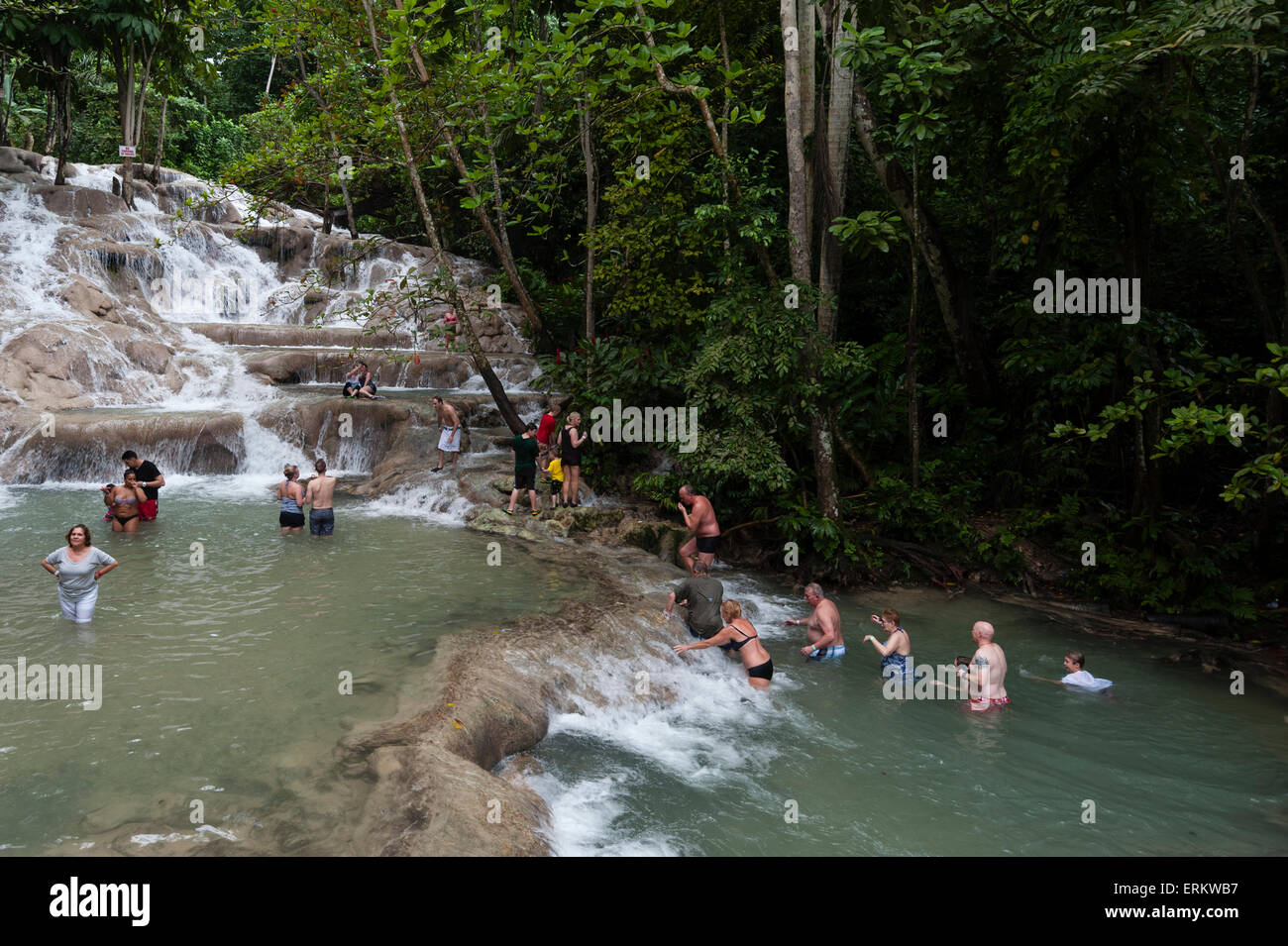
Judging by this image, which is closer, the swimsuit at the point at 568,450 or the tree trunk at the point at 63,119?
the swimsuit at the point at 568,450

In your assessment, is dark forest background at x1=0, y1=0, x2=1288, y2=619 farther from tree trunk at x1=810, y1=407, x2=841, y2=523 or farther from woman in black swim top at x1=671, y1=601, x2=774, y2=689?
woman in black swim top at x1=671, y1=601, x2=774, y2=689

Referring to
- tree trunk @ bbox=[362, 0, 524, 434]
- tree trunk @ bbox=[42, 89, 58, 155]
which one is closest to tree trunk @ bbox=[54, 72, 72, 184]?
tree trunk @ bbox=[42, 89, 58, 155]

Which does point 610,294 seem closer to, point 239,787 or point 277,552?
point 277,552

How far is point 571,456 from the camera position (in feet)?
40.7

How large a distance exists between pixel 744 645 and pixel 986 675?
233 centimetres

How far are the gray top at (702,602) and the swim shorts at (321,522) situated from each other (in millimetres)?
5396

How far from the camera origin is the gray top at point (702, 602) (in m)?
8.37

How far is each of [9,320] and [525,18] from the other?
12844mm

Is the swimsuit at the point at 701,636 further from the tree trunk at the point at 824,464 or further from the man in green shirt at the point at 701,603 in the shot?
the tree trunk at the point at 824,464

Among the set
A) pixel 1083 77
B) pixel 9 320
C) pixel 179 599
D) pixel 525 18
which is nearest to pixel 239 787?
pixel 179 599

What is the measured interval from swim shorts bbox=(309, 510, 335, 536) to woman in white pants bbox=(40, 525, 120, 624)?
3.48 meters

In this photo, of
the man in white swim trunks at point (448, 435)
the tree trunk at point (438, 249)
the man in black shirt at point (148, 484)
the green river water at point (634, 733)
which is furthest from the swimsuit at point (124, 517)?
the tree trunk at point (438, 249)

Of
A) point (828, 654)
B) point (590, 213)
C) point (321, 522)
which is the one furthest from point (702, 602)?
point (590, 213)

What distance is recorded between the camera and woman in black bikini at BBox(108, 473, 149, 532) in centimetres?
1063
